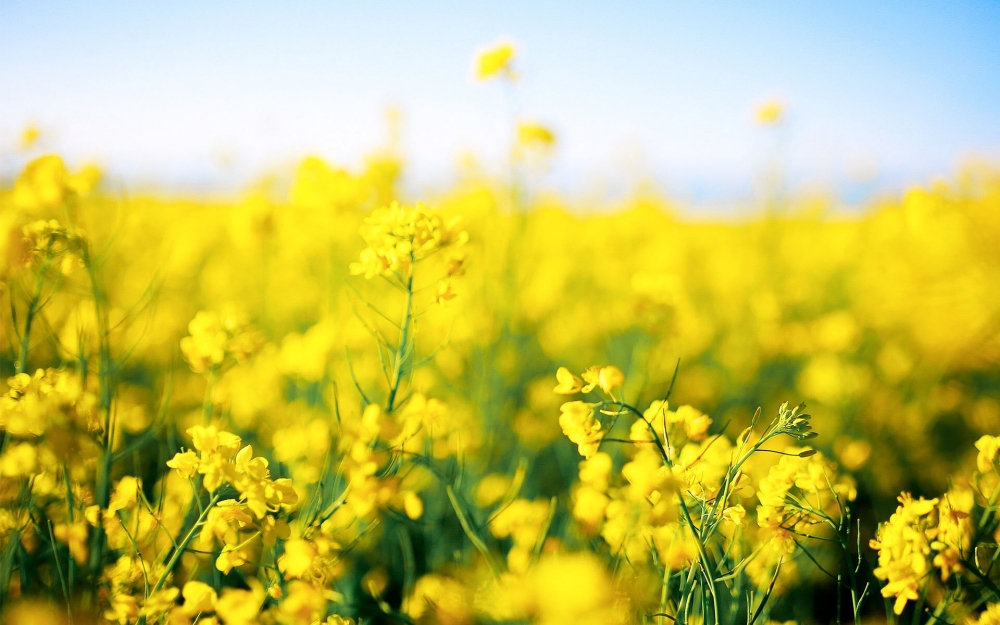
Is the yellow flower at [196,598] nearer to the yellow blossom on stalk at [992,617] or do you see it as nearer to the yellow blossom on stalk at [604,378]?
the yellow blossom on stalk at [604,378]

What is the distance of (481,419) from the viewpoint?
6.48 feet

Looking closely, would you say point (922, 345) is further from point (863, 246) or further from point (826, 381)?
point (863, 246)

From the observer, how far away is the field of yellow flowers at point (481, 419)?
2.96 ft

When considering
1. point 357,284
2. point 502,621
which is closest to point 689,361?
point 357,284

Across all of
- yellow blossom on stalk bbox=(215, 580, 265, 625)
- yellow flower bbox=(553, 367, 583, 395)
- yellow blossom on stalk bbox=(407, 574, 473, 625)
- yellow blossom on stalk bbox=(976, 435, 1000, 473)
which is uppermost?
yellow flower bbox=(553, 367, 583, 395)

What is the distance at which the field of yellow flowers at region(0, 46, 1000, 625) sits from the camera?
0.90m

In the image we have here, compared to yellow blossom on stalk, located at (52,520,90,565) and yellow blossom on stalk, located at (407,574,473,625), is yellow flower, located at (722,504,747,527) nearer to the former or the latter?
yellow blossom on stalk, located at (407,574,473,625)

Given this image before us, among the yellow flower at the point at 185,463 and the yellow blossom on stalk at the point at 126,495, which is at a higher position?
the yellow flower at the point at 185,463

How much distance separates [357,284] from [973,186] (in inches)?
106

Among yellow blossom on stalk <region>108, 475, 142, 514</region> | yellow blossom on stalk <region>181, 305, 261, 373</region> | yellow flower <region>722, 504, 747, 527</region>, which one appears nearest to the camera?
yellow flower <region>722, 504, 747, 527</region>

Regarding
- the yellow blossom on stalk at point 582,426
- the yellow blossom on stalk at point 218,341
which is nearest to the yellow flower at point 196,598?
the yellow blossom on stalk at point 218,341

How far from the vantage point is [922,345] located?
9.77 feet

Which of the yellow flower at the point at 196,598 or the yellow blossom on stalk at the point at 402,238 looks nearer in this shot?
the yellow flower at the point at 196,598

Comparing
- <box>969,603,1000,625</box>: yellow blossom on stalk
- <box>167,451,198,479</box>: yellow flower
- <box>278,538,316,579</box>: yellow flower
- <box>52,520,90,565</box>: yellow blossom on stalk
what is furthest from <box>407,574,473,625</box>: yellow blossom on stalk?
<box>969,603,1000,625</box>: yellow blossom on stalk
